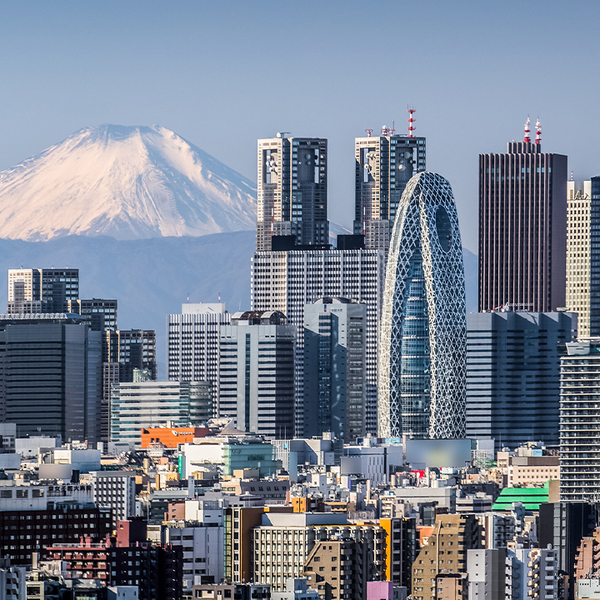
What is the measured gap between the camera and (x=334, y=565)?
11194 centimetres

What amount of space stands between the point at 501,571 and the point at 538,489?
222 ft

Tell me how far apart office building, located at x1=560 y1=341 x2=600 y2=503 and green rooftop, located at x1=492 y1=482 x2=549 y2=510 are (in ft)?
7.16

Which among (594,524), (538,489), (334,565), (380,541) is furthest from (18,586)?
(538,489)

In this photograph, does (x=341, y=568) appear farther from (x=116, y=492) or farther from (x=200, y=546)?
(x=116, y=492)

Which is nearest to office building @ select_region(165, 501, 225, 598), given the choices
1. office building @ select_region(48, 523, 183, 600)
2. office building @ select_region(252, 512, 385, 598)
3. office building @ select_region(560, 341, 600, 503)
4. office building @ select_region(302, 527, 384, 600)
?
office building @ select_region(252, 512, 385, 598)

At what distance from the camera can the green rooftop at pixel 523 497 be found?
6580 inches

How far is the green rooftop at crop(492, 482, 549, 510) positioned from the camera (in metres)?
167

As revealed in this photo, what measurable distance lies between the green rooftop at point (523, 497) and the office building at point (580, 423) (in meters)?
2.18

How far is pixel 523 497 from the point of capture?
174 metres

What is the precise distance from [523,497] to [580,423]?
12.9 m

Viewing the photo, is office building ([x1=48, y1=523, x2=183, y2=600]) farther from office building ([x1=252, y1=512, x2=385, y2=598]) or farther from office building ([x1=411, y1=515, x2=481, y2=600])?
office building ([x1=411, y1=515, x2=481, y2=600])

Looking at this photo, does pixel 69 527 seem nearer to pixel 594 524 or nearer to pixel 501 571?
pixel 501 571

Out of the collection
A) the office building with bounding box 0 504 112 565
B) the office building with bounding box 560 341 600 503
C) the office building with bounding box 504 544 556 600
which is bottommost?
the office building with bounding box 504 544 556 600

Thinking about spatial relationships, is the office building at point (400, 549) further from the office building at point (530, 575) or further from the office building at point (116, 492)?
the office building at point (116, 492)
